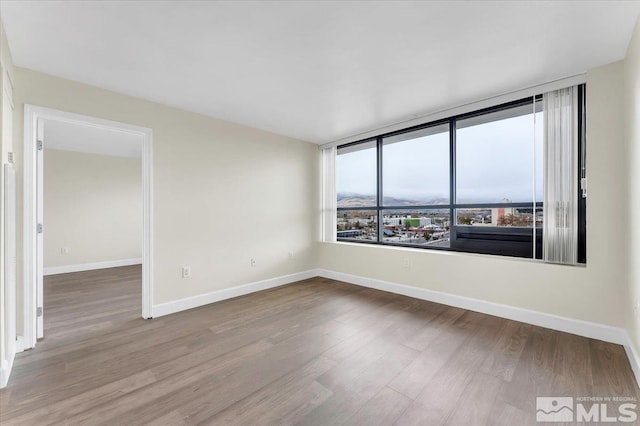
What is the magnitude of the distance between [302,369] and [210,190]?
2669 millimetres

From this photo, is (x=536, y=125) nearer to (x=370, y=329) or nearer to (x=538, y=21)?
(x=538, y=21)

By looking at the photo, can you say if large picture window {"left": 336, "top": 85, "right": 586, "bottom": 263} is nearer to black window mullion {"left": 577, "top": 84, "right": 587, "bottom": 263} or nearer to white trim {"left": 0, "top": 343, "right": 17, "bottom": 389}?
black window mullion {"left": 577, "top": 84, "right": 587, "bottom": 263}

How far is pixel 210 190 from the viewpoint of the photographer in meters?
3.79

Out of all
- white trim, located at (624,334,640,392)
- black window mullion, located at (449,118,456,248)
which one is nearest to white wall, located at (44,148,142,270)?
black window mullion, located at (449,118,456,248)

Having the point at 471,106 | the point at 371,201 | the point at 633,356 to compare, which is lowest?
the point at 633,356

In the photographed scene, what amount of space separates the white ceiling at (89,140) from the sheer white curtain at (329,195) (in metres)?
3.22

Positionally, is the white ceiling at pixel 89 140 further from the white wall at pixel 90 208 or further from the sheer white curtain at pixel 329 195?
the sheer white curtain at pixel 329 195

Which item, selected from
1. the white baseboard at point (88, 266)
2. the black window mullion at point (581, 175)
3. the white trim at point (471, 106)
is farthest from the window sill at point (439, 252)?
the white baseboard at point (88, 266)

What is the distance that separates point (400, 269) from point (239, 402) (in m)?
2.89

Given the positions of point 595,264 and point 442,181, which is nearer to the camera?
point 595,264

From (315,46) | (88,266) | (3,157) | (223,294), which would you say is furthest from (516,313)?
(88,266)

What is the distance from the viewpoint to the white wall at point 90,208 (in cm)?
564

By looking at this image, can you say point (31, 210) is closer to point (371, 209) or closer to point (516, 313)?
point (371, 209)

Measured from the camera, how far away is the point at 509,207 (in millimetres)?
3252
